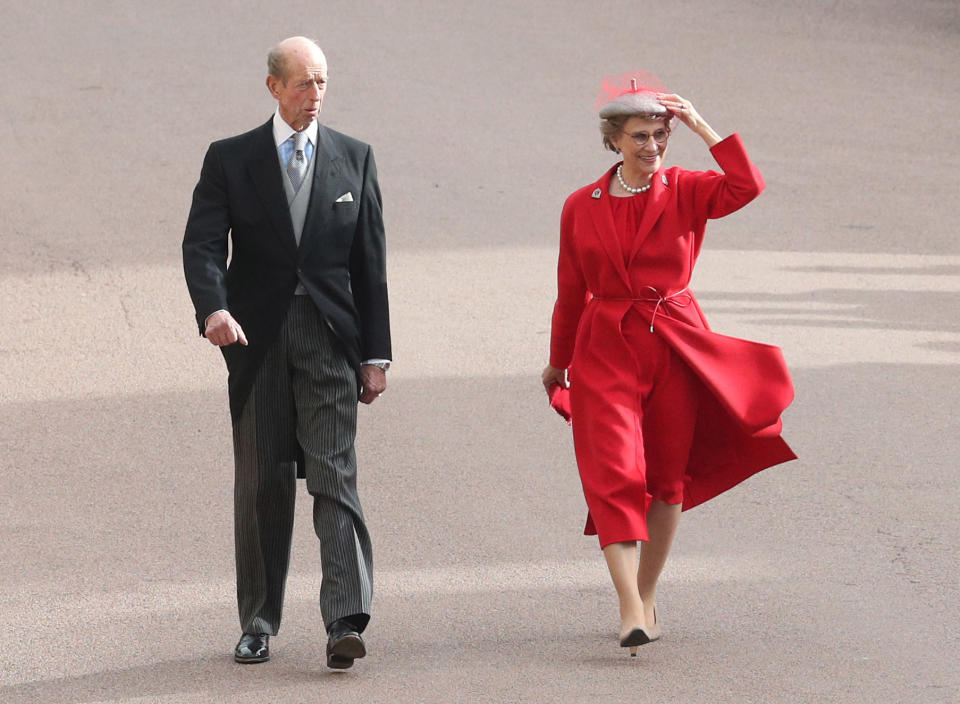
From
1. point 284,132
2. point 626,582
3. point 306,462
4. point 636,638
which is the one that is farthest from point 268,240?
point 636,638

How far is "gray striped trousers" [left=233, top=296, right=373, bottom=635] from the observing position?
510 centimetres

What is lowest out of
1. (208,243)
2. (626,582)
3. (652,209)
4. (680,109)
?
(626,582)

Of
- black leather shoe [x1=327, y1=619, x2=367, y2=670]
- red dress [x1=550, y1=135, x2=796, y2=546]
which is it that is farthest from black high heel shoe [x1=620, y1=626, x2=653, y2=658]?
black leather shoe [x1=327, y1=619, x2=367, y2=670]

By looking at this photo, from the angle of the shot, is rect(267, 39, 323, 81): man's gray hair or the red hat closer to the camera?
rect(267, 39, 323, 81): man's gray hair

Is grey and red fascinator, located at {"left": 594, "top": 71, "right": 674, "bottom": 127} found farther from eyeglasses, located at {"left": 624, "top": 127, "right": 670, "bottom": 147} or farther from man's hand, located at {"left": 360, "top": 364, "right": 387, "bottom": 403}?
man's hand, located at {"left": 360, "top": 364, "right": 387, "bottom": 403}

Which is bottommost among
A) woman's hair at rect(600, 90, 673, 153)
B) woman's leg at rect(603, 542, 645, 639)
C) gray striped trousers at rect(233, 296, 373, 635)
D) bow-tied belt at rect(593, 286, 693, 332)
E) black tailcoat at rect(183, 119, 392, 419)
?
woman's leg at rect(603, 542, 645, 639)

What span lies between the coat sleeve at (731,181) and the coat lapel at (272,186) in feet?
4.29

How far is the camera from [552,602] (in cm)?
578

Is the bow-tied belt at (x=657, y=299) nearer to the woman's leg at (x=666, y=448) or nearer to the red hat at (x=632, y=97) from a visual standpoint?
the woman's leg at (x=666, y=448)

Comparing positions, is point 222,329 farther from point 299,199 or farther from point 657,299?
point 657,299

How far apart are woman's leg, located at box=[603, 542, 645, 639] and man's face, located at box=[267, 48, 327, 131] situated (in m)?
1.64

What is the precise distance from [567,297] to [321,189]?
90 centimetres

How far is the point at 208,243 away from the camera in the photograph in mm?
5062

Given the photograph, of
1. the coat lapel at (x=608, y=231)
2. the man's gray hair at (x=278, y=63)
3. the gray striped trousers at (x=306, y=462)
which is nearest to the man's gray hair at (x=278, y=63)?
the man's gray hair at (x=278, y=63)
